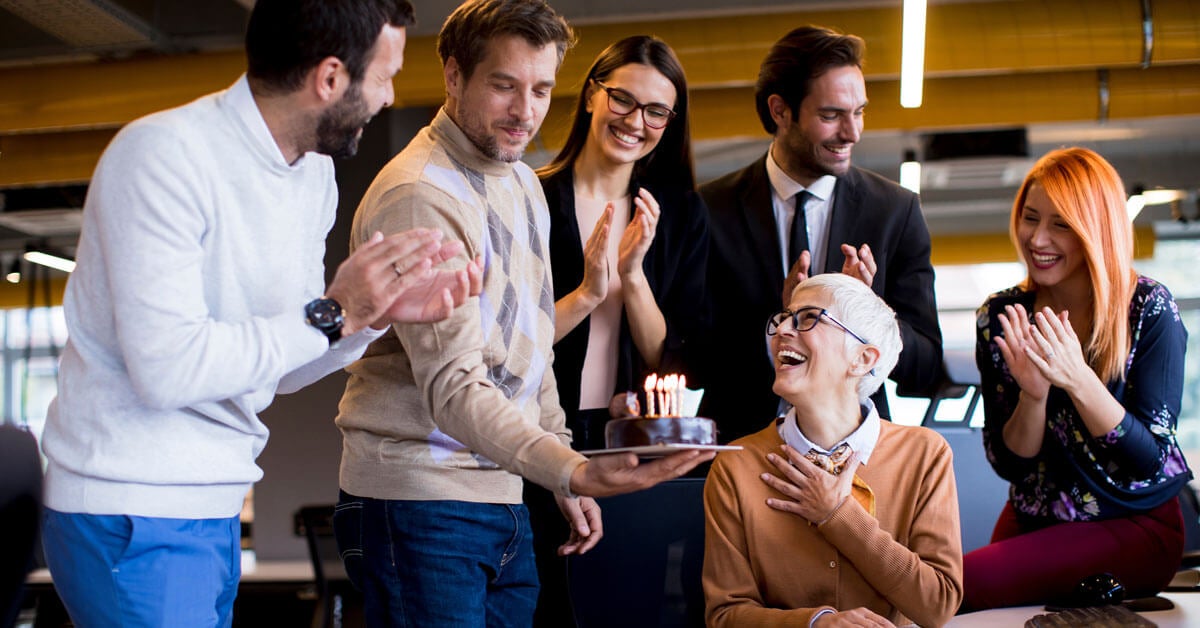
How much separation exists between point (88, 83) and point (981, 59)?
5334 mm

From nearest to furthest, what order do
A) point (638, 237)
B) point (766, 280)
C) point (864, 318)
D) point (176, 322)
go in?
point (176, 322) → point (864, 318) → point (638, 237) → point (766, 280)

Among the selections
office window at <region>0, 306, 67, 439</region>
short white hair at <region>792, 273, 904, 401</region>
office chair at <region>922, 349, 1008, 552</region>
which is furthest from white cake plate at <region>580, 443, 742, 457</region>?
office window at <region>0, 306, 67, 439</region>

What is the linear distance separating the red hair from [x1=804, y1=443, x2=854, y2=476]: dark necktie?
84 cm

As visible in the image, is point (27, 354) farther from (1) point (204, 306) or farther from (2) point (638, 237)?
(1) point (204, 306)

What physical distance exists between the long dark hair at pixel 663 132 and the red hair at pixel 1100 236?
0.90 meters

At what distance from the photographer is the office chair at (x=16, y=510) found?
3.68 feet

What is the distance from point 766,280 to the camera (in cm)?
293

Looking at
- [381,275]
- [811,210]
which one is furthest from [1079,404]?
[381,275]

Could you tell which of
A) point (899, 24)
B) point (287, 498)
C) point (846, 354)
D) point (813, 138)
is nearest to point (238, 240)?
point (846, 354)

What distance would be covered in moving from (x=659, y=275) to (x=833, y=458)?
2.42 ft

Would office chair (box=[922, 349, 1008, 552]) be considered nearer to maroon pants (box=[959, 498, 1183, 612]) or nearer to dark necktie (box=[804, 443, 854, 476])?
maroon pants (box=[959, 498, 1183, 612])

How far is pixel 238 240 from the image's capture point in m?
1.57

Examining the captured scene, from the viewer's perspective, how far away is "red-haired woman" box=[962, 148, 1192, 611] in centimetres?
256

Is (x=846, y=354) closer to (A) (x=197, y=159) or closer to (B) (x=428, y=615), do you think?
(B) (x=428, y=615)
